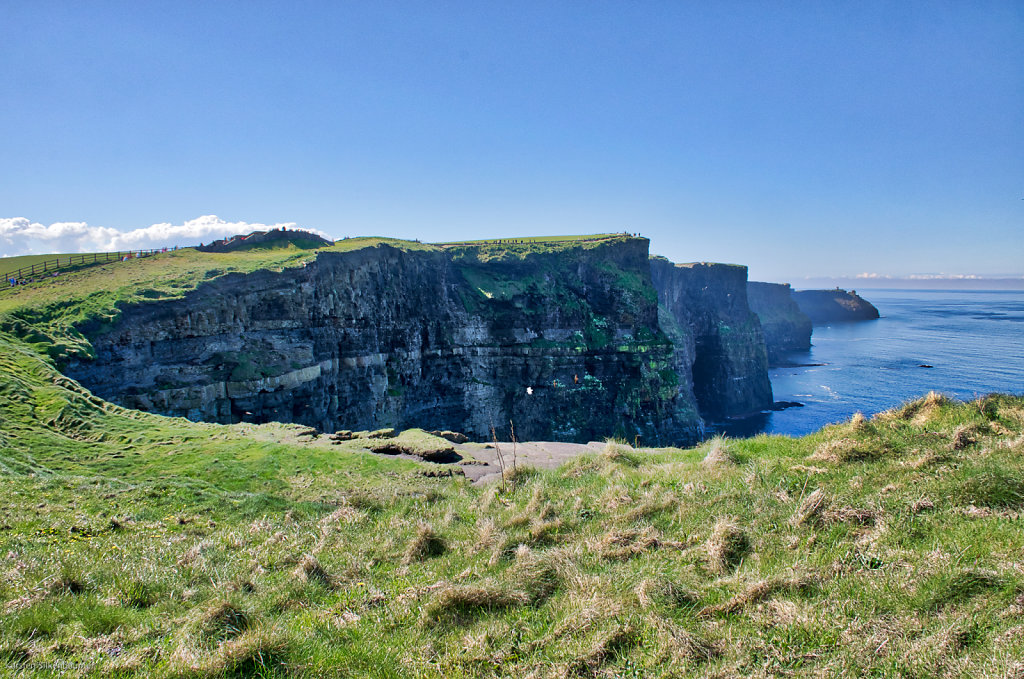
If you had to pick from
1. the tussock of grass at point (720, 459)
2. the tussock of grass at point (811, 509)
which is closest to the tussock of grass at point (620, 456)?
the tussock of grass at point (720, 459)

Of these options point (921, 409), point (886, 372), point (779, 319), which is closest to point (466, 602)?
point (921, 409)

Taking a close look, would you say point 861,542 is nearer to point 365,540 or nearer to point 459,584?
point 459,584

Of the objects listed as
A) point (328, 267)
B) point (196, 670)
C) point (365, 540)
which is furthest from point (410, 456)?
point (328, 267)

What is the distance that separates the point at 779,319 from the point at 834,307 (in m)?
80.3

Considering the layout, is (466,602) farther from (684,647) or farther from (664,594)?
(684,647)

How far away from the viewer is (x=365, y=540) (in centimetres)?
1030

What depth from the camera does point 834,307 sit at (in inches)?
7067

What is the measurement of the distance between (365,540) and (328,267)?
107 ft

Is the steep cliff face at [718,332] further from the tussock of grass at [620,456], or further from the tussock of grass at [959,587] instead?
the tussock of grass at [959,587]

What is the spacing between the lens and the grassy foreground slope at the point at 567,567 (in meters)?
5.37

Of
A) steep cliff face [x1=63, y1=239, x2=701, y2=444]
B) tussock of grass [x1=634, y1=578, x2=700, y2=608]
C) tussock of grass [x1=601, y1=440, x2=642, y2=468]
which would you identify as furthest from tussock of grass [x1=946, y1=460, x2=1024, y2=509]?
steep cliff face [x1=63, y1=239, x2=701, y2=444]

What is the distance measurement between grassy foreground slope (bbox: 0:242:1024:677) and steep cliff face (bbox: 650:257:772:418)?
199ft

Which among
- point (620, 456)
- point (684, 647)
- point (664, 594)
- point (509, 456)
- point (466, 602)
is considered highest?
point (684, 647)

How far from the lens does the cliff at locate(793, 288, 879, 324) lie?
17775 centimetres
